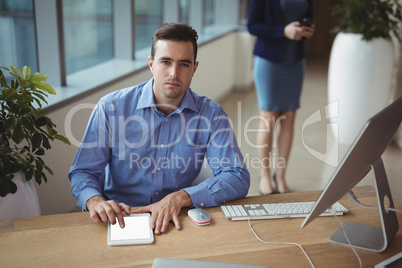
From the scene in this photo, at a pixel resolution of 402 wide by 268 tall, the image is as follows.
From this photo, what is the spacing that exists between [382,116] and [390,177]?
9.36 ft

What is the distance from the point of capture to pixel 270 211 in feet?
5.24

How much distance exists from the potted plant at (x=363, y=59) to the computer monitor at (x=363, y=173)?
3.11m

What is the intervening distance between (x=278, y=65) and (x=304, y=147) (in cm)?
153

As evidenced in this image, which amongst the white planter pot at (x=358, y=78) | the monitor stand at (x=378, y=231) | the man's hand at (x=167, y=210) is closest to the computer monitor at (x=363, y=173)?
the monitor stand at (x=378, y=231)

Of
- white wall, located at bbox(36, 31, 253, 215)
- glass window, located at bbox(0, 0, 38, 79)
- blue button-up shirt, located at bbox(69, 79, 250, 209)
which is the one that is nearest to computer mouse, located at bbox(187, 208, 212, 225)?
blue button-up shirt, located at bbox(69, 79, 250, 209)

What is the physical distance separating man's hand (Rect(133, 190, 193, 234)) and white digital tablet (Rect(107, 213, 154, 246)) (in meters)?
0.02

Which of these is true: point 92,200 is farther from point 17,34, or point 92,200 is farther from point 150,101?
point 17,34

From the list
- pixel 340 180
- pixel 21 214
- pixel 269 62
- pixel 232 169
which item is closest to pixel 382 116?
pixel 340 180

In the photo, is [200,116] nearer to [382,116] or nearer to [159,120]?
[159,120]

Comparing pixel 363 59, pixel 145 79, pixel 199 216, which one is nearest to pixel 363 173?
pixel 199 216

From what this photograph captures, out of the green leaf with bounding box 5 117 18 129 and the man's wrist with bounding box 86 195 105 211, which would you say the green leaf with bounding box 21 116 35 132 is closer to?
the green leaf with bounding box 5 117 18 129

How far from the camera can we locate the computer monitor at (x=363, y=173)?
1203 mm

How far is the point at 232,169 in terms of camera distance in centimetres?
186

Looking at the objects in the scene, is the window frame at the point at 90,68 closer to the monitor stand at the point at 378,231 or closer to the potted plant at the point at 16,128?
the potted plant at the point at 16,128
